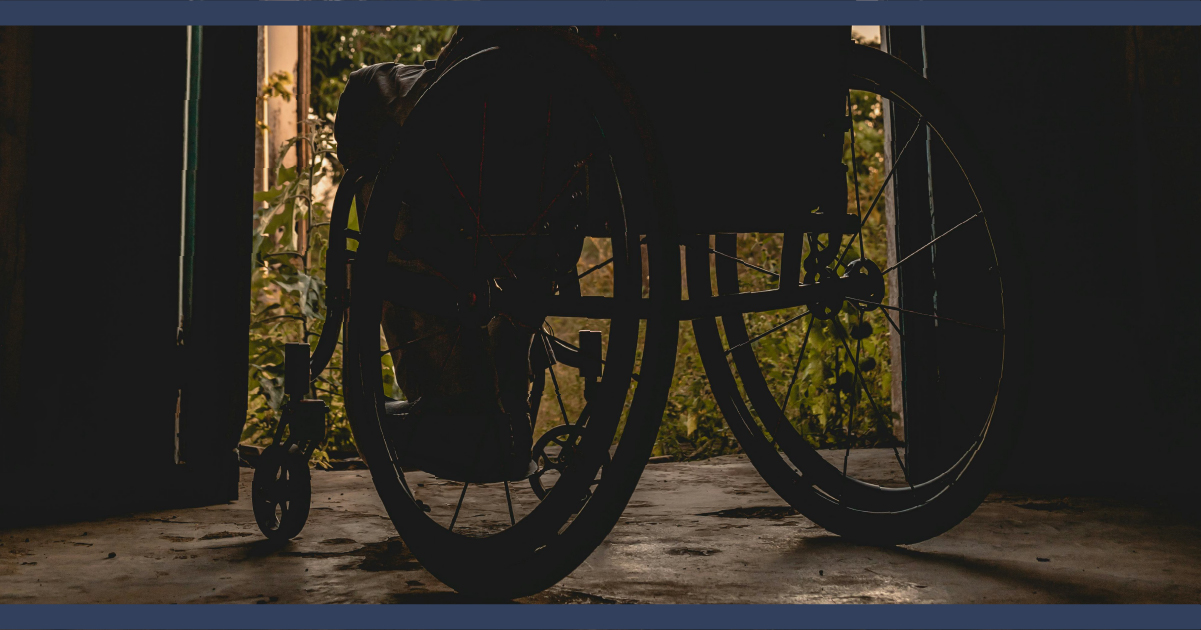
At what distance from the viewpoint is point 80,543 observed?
142 centimetres

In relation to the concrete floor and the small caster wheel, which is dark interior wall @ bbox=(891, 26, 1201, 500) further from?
the small caster wheel

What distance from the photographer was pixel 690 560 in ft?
4.04

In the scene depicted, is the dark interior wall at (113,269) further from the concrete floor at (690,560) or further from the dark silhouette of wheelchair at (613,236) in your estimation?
the dark silhouette of wheelchair at (613,236)

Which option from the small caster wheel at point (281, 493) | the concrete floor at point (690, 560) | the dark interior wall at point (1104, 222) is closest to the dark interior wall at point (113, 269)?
the concrete floor at point (690, 560)

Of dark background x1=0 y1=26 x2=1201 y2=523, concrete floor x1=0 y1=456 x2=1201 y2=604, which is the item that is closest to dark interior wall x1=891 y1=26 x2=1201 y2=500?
dark background x1=0 y1=26 x2=1201 y2=523

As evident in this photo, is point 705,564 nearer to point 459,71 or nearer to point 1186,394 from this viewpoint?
point 459,71

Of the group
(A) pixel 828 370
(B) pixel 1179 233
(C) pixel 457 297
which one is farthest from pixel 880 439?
(C) pixel 457 297

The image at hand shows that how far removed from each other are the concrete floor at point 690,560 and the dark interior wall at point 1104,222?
0.18 meters

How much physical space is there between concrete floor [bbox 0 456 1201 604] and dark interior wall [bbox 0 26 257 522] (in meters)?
0.15

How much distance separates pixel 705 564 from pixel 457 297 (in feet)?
1.75

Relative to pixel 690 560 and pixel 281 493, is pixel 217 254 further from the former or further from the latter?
pixel 690 560

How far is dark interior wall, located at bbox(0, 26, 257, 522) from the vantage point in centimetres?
168

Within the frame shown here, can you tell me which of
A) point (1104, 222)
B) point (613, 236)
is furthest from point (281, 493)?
point (1104, 222)

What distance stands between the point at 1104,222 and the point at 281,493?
177 cm
